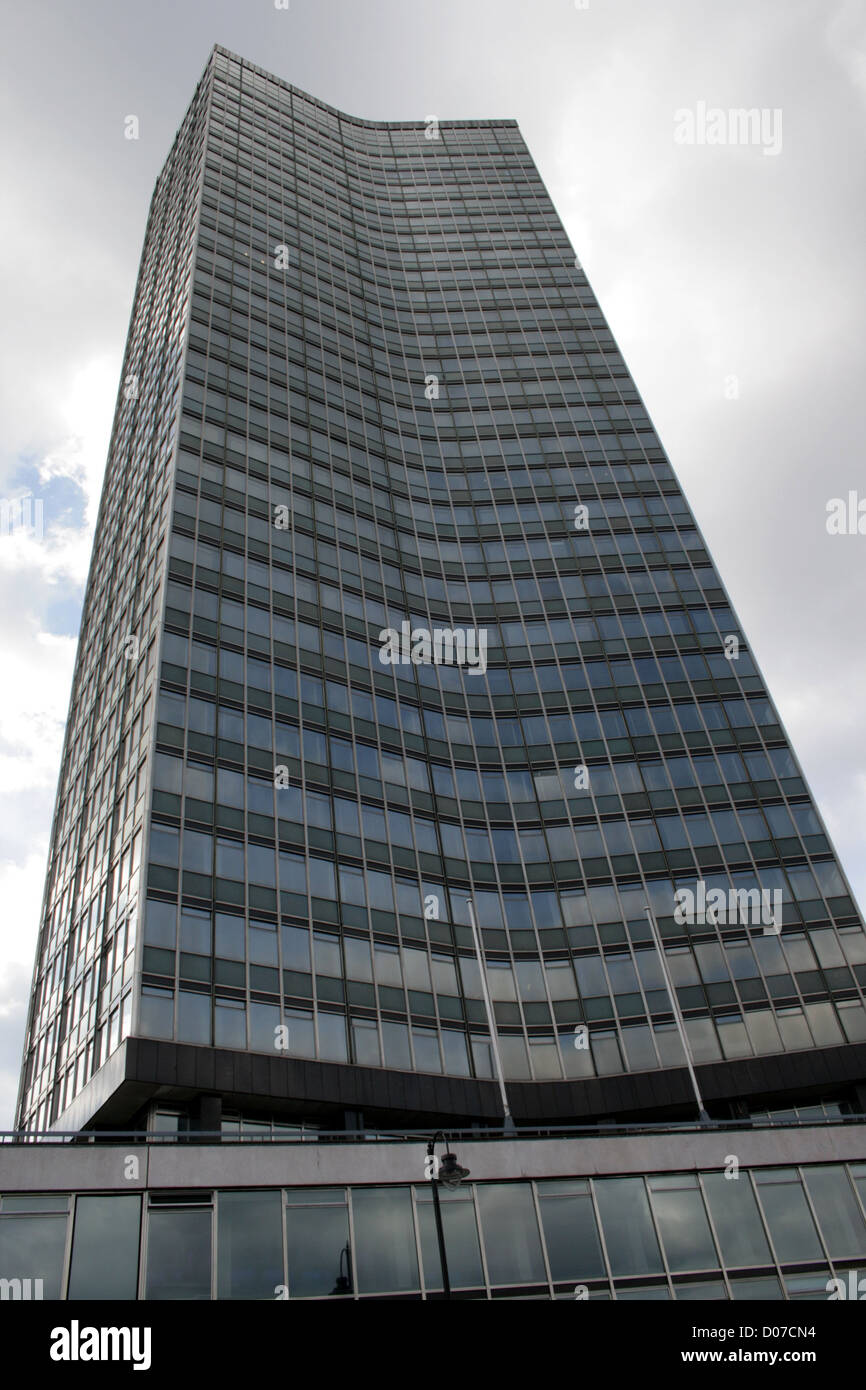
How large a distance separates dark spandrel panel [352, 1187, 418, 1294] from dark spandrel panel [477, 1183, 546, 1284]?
2.01 m

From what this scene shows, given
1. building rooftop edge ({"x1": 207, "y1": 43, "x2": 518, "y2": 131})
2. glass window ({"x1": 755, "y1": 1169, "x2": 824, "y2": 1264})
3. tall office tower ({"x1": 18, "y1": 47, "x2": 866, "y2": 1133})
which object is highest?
building rooftop edge ({"x1": 207, "y1": 43, "x2": 518, "y2": 131})

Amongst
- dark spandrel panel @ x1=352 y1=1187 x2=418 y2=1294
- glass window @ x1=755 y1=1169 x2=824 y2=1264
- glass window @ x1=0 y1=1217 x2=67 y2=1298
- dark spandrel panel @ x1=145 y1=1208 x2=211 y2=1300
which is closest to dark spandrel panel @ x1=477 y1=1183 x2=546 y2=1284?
dark spandrel panel @ x1=352 y1=1187 x2=418 y2=1294

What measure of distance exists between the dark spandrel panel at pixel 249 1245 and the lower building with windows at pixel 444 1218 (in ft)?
0.11

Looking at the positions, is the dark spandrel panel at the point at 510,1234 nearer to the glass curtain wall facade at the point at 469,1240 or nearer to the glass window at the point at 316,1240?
the glass curtain wall facade at the point at 469,1240

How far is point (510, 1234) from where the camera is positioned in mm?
24625

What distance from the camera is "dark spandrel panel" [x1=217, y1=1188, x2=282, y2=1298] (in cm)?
2233

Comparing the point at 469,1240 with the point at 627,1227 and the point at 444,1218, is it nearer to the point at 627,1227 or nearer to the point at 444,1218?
the point at 444,1218

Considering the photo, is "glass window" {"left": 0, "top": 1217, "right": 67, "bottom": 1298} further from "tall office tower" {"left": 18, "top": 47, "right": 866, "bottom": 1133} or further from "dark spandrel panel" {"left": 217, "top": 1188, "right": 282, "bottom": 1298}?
"tall office tower" {"left": 18, "top": 47, "right": 866, "bottom": 1133}

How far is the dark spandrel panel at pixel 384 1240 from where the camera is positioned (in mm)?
23266

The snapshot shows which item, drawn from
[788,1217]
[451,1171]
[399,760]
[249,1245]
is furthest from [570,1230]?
[399,760]

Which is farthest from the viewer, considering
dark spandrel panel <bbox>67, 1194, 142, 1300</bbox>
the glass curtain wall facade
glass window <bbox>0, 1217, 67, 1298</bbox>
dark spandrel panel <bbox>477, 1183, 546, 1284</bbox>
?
dark spandrel panel <bbox>477, 1183, 546, 1284</bbox>

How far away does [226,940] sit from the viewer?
3788 cm
